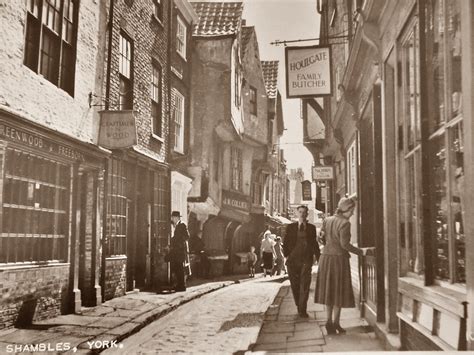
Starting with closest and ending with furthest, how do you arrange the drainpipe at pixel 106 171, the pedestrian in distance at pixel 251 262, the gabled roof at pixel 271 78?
the drainpipe at pixel 106 171
the pedestrian in distance at pixel 251 262
the gabled roof at pixel 271 78

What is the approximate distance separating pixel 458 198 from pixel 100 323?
11.6 ft

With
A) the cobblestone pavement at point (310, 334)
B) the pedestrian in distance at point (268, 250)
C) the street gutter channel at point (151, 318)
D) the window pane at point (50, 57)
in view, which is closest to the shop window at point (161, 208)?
the street gutter channel at point (151, 318)

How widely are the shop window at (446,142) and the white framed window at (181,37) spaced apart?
312 inches

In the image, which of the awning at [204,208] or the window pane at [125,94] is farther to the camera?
the awning at [204,208]

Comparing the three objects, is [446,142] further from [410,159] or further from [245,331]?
[245,331]

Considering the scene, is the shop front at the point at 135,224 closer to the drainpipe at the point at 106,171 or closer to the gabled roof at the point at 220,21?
the drainpipe at the point at 106,171

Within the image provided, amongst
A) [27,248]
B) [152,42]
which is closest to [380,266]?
[27,248]

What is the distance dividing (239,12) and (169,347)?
24.0ft

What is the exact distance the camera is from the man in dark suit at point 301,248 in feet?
17.9

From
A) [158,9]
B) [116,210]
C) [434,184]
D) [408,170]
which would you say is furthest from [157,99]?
[434,184]

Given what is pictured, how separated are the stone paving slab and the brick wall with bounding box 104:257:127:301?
0.12 metres

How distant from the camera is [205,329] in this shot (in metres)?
4.67

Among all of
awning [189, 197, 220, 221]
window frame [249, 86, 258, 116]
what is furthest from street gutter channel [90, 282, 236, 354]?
window frame [249, 86, 258, 116]

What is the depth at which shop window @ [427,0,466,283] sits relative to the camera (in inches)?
87.4
